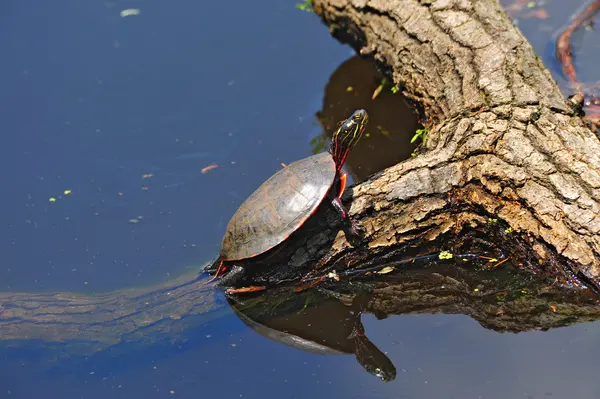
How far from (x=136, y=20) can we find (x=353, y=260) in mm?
4485

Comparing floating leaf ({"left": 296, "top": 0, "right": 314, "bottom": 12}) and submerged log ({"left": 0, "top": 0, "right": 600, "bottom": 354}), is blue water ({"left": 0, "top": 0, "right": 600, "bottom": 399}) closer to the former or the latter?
submerged log ({"left": 0, "top": 0, "right": 600, "bottom": 354})

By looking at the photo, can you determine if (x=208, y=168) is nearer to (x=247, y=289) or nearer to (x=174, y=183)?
(x=174, y=183)

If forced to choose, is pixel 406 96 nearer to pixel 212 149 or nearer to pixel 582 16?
pixel 212 149

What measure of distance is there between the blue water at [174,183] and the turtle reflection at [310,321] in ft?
0.30

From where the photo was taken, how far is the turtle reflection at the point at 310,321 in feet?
14.8

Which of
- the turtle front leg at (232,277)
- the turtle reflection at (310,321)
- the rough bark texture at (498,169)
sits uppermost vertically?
the rough bark texture at (498,169)

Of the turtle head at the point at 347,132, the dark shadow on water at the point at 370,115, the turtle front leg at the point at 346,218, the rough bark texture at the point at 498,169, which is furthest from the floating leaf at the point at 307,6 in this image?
the turtle front leg at the point at 346,218

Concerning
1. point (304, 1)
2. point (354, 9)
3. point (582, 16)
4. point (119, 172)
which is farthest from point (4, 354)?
point (582, 16)

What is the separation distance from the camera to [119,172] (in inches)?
241

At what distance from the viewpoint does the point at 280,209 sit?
14.8ft

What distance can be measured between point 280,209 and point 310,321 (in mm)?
811

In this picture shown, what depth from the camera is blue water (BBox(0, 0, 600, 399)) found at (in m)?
4.26

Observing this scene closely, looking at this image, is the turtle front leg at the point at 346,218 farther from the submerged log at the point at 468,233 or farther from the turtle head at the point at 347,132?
the turtle head at the point at 347,132

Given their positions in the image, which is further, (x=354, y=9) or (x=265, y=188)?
(x=354, y=9)
